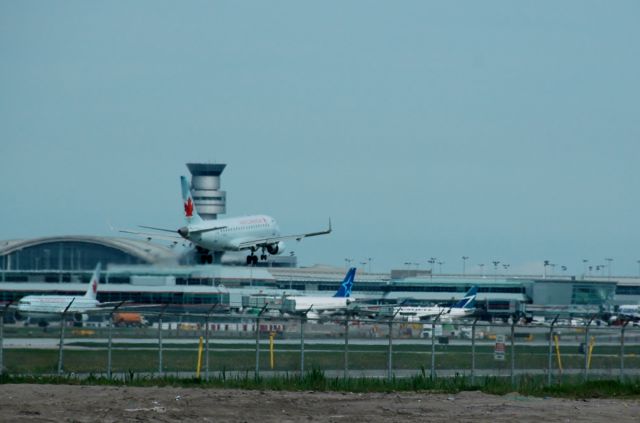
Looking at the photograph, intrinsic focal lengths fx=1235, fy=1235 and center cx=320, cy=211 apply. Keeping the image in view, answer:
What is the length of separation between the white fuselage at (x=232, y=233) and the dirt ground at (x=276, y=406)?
2292 inches

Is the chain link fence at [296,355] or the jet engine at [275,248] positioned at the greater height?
the jet engine at [275,248]

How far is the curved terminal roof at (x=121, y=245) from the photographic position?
85.6 m

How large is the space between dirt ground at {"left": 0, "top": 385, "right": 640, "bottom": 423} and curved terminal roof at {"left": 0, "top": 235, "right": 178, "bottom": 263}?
5183cm

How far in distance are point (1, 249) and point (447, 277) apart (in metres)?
65.7

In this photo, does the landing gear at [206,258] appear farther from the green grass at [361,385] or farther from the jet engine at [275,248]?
the green grass at [361,385]

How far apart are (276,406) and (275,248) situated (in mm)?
68490

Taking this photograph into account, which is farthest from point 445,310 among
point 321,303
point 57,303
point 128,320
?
point 57,303

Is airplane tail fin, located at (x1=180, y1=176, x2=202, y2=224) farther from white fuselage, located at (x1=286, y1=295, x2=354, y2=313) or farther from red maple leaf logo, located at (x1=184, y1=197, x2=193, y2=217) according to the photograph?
white fuselage, located at (x1=286, y1=295, x2=354, y2=313)

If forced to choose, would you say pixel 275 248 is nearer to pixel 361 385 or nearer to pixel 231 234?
pixel 231 234

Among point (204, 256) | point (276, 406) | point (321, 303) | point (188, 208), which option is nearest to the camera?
point (276, 406)

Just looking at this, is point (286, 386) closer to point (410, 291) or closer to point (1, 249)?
point (1, 249)

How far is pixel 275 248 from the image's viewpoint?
9838 cm

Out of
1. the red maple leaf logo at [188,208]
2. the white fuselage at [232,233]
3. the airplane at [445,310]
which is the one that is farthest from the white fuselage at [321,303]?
Result: the red maple leaf logo at [188,208]

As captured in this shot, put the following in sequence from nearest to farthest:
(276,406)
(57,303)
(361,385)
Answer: (276,406) < (361,385) < (57,303)
